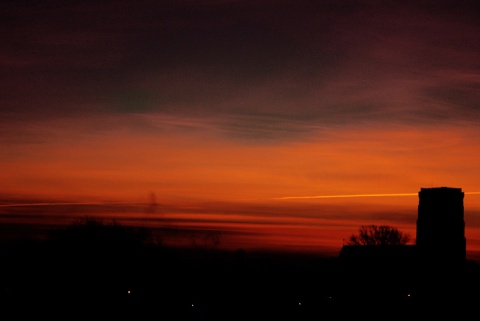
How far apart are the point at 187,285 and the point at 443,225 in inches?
902

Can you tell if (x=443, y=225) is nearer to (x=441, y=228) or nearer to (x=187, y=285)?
(x=441, y=228)

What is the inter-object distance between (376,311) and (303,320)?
7255 mm

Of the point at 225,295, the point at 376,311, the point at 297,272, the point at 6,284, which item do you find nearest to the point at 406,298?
the point at 376,311

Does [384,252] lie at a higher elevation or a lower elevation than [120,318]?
higher

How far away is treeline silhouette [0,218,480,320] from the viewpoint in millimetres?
51250

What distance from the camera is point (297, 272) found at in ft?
240

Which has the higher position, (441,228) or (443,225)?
(443,225)

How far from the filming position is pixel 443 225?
59156 mm

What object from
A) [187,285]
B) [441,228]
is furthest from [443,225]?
[187,285]

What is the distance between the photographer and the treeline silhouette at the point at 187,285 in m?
51.2

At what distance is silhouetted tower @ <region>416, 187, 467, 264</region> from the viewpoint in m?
59.1

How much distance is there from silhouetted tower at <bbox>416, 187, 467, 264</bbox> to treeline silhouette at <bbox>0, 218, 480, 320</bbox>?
1.20 m

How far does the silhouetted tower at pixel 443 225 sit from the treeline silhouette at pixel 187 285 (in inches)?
47.2

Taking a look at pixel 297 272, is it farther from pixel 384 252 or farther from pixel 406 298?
pixel 406 298
